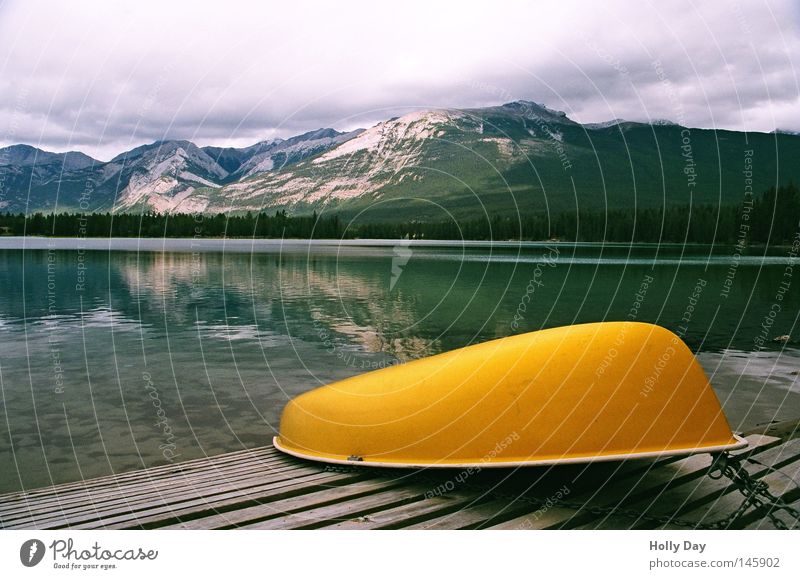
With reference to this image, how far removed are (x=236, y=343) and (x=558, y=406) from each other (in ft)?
34.0

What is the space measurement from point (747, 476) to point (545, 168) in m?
180

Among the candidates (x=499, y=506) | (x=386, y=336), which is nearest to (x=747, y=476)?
(x=499, y=506)

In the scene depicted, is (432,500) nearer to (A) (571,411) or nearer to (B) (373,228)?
(A) (571,411)

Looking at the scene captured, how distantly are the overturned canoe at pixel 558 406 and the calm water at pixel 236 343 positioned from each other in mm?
2897


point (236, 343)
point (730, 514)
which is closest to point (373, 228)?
point (236, 343)

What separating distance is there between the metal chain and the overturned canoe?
0.20 metres

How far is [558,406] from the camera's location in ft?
13.0

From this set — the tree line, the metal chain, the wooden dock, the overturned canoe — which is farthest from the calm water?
the tree line

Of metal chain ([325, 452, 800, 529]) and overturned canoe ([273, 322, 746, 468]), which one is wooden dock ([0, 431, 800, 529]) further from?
overturned canoe ([273, 322, 746, 468])

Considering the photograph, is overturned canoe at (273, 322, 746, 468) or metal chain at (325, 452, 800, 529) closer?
metal chain at (325, 452, 800, 529)

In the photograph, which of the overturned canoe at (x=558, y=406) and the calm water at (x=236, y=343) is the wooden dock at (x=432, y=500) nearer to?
the overturned canoe at (x=558, y=406)

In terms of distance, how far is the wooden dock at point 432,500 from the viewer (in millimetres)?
3775

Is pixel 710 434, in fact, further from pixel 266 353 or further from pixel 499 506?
pixel 266 353

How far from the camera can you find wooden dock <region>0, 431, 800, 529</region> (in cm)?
378
